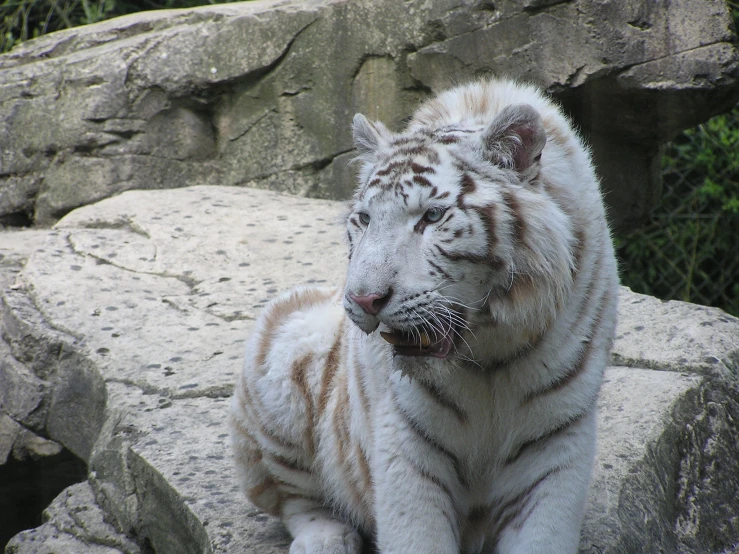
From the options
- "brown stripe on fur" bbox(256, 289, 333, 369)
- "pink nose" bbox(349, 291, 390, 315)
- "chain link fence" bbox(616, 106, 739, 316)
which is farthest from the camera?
"chain link fence" bbox(616, 106, 739, 316)

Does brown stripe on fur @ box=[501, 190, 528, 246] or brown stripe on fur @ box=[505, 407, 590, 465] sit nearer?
brown stripe on fur @ box=[501, 190, 528, 246]

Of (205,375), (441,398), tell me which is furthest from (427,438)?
(205,375)

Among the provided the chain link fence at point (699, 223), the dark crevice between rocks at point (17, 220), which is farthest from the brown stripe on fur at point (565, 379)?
the dark crevice between rocks at point (17, 220)

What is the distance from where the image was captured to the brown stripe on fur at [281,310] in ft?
8.29

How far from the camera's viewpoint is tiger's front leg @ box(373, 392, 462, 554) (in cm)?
198

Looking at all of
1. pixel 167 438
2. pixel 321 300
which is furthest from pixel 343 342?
pixel 167 438

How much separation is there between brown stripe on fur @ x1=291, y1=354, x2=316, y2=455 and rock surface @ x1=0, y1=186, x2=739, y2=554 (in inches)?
11.4

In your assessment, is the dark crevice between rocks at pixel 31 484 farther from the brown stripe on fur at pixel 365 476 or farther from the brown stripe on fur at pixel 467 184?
the brown stripe on fur at pixel 467 184

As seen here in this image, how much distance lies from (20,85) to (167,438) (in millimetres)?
3699

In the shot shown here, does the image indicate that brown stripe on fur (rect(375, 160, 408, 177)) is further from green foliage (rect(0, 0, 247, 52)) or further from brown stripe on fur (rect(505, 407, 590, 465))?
green foliage (rect(0, 0, 247, 52))

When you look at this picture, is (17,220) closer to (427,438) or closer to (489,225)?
(427,438)

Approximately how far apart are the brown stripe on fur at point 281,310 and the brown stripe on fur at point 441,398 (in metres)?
0.66

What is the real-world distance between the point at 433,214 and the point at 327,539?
38.3 inches

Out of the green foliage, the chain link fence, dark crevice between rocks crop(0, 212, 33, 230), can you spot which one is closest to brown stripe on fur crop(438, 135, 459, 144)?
the chain link fence
